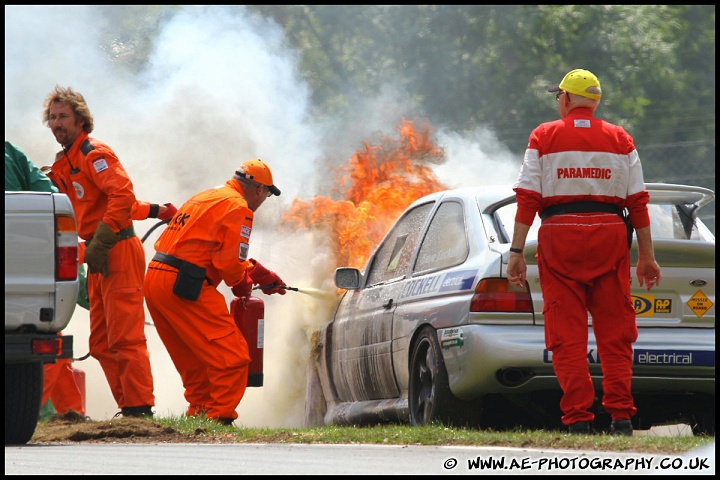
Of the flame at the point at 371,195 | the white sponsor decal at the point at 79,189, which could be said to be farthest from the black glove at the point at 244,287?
the flame at the point at 371,195

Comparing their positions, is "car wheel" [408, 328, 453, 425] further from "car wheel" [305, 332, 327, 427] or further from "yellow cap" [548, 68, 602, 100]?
"car wheel" [305, 332, 327, 427]

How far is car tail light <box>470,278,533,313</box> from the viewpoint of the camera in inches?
307

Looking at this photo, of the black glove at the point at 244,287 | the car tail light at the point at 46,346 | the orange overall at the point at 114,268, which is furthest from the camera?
the black glove at the point at 244,287

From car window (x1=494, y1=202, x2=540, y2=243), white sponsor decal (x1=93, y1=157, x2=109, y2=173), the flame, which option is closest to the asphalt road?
car window (x1=494, y1=202, x2=540, y2=243)

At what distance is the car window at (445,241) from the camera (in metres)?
8.34

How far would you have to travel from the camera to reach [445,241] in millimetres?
8617

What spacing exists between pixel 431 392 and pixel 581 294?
1.21 metres

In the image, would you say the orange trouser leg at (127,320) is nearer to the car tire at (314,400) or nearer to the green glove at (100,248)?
the green glove at (100,248)

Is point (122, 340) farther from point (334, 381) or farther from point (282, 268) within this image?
point (282, 268)

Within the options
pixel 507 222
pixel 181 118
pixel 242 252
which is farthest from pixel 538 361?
pixel 181 118

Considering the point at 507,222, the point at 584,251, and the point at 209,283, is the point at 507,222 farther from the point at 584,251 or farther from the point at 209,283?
the point at 209,283

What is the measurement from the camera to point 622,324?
292 inches

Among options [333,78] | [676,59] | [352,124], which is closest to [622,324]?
[352,124]

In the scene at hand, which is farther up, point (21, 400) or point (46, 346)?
point (46, 346)
